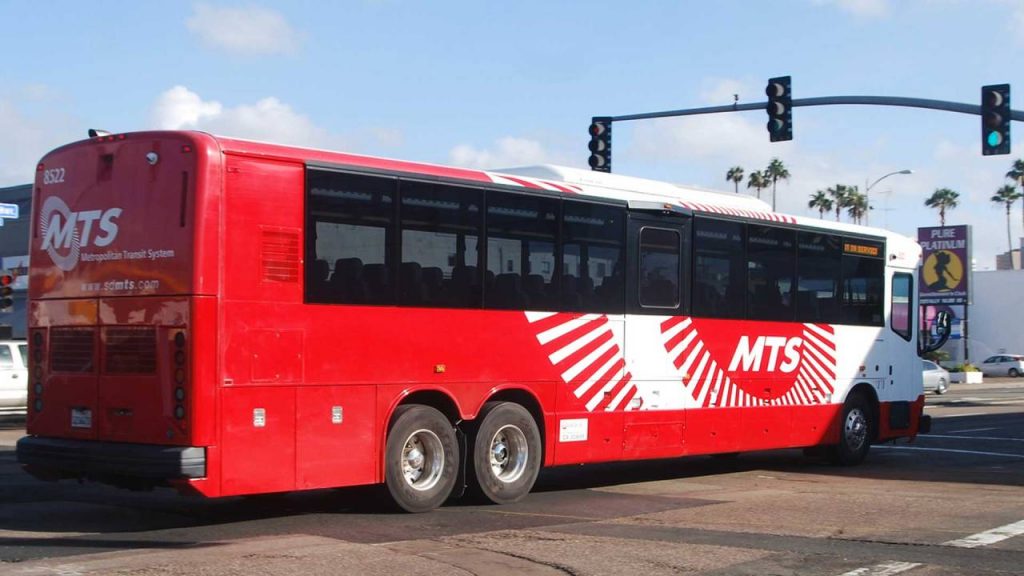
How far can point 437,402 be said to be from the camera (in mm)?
12227

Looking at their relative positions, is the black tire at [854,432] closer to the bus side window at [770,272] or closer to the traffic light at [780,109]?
the bus side window at [770,272]

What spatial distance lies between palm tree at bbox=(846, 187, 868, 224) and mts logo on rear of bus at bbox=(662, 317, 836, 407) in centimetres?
8903

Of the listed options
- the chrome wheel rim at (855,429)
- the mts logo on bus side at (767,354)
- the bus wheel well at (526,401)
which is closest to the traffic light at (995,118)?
the chrome wheel rim at (855,429)

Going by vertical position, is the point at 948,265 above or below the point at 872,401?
above

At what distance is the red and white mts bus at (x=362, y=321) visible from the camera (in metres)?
10.4

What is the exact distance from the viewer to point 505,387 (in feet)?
41.7

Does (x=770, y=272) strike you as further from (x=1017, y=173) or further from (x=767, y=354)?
(x=1017, y=173)

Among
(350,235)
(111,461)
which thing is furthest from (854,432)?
(111,461)

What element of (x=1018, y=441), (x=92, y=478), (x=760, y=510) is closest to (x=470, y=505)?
(x=760, y=510)

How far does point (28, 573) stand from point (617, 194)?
26.7 ft

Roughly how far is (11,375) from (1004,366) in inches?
2544

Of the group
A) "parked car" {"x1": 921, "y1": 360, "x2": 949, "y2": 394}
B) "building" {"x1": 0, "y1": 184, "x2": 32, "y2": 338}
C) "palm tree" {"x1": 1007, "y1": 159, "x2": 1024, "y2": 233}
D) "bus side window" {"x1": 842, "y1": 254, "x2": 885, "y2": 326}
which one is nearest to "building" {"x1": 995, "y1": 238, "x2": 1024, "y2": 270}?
"palm tree" {"x1": 1007, "y1": 159, "x2": 1024, "y2": 233}

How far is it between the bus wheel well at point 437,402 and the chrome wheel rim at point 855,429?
787 centimetres

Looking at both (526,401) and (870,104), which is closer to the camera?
(526,401)
